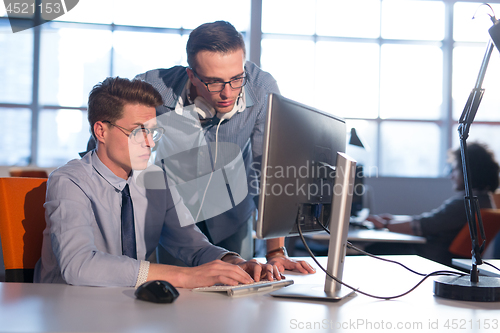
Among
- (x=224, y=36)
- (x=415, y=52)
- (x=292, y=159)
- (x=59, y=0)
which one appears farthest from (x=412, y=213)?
(x=59, y=0)

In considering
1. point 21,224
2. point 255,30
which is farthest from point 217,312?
point 255,30

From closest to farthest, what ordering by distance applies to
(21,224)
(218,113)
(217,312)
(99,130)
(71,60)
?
(217,312)
(21,224)
(99,130)
(218,113)
(71,60)

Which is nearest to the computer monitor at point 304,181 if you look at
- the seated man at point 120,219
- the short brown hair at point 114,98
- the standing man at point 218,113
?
the seated man at point 120,219

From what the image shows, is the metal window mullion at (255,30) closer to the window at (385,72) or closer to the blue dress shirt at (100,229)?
the window at (385,72)

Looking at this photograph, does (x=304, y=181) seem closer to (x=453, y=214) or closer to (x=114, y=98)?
(x=114, y=98)

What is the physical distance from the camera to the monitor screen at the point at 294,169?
0.88 meters

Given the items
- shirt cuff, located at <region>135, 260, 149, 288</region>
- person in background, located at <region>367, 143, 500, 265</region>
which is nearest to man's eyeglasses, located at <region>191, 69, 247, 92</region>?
shirt cuff, located at <region>135, 260, 149, 288</region>

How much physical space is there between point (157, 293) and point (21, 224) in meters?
0.68

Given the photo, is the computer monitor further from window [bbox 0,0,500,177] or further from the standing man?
window [bbox 0,0,500,177]

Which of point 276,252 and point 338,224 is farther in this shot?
point 276,252

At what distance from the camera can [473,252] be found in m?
1.05

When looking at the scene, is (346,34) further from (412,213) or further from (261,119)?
(261,119)

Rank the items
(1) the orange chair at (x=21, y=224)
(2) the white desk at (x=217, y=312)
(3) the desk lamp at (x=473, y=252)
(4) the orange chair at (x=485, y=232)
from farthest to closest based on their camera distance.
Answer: (4) the orange chair at (x=485, y=232) → (1) the orange chair at (x=21, y=224) → (3) the desk lamp at (x=473, y=252) → (2) the white desk at (x=217, y=312)

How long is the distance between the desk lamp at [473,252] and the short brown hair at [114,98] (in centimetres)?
102
